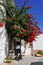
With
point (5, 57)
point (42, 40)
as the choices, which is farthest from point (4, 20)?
point (42, 40)

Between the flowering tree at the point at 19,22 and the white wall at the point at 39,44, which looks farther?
the white wall at the point at 39,44

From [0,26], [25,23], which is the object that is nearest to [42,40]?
[25,23]

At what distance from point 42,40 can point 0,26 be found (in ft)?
53.4

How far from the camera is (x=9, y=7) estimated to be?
1900 centimetres

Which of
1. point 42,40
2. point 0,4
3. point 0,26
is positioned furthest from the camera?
point 42,40

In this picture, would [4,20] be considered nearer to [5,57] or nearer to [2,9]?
[2,9]

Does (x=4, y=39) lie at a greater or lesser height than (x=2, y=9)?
lesser

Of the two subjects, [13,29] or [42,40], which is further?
[42,40]

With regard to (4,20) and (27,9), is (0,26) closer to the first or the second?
(4,20)

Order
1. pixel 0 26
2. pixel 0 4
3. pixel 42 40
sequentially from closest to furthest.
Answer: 1. pixel 0 26
2. pixel 0 4
3. pixel 42 40

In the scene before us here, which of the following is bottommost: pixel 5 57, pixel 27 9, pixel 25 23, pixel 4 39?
pixel 5 57

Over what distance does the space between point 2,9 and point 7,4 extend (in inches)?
34.3

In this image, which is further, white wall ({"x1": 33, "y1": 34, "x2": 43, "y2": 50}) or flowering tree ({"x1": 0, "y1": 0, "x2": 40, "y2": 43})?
white wall ({"x1": 33, "y1": 34, "x2": 43, "y2": 50})

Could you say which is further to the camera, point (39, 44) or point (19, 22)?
point (39, 44)
